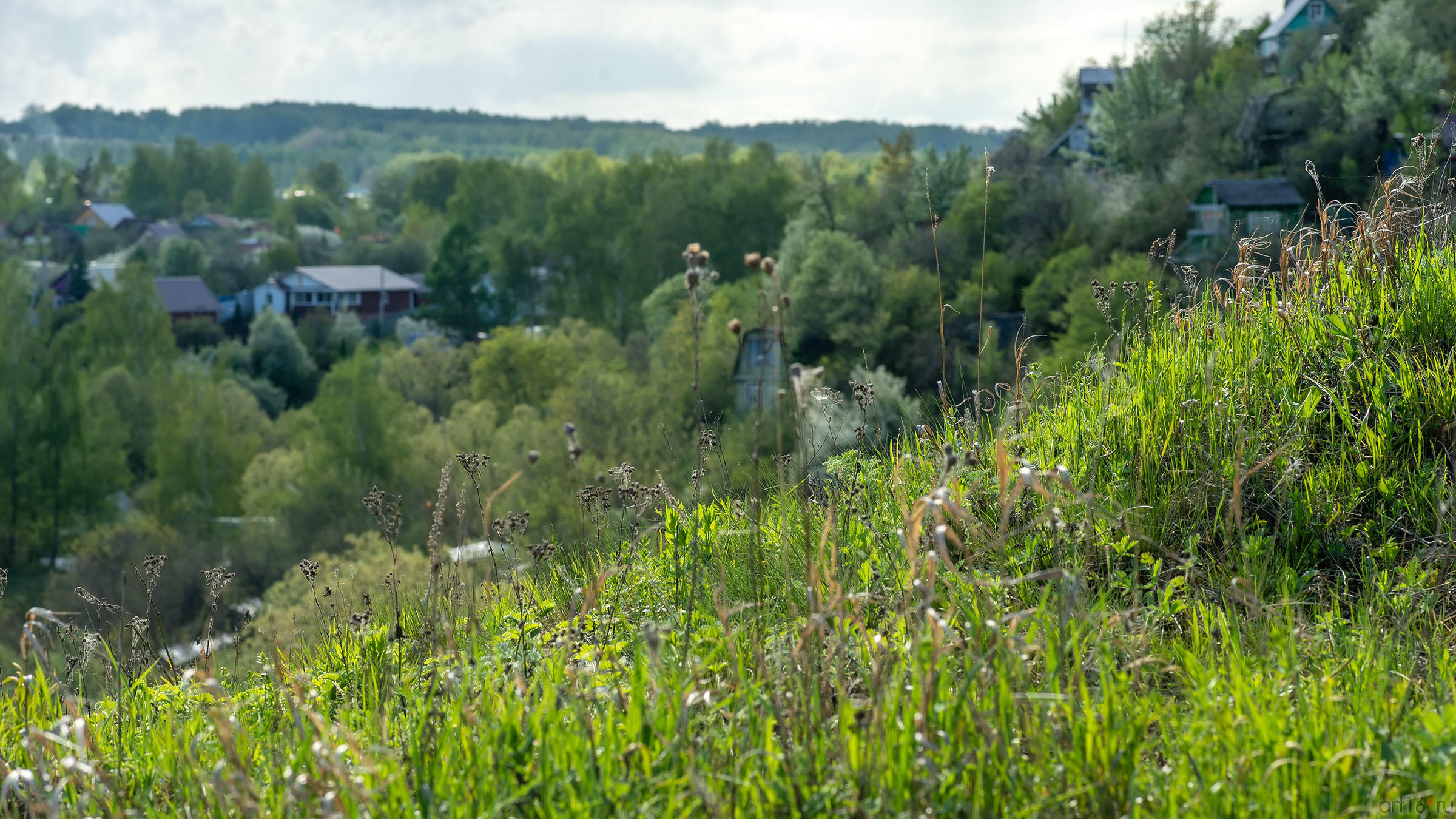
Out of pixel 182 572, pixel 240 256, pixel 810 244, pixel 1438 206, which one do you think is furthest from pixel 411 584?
pixel 240 256

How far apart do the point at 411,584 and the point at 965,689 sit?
3.23 metres

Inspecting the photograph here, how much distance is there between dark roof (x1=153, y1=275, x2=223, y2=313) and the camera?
260 feet

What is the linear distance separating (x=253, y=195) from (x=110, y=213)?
613 inches

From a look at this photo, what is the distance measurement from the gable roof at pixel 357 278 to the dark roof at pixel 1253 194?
71.3 m

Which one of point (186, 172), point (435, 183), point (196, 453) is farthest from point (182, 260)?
point (186, 172)

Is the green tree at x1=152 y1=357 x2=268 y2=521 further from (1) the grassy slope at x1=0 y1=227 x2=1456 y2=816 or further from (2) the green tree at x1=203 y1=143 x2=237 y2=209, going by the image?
(2) the green tree at x1=203 y1=143 x2=237 y2=209

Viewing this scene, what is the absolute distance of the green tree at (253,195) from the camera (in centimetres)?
13150

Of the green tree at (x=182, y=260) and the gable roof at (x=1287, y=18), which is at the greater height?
→ the gable roof at (x=1287, y=18)

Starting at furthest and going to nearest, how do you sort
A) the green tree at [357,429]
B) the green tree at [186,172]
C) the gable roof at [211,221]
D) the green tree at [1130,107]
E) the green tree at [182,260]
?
the green tree at [186,172], the gable roof at [211,221], the green tree at [182,260], the green tree at [1130,107], the green tree at [357,429]

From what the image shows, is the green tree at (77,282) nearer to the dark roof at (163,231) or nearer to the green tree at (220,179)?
the dark roof at (163,231)

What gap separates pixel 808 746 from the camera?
219 centimetres

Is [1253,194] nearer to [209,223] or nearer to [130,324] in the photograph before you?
[130,324]

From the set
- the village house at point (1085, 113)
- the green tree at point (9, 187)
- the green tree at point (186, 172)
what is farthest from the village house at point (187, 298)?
the village house at point (1085, 113)

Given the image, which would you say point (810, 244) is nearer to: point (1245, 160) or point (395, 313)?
point (1245, 160)
